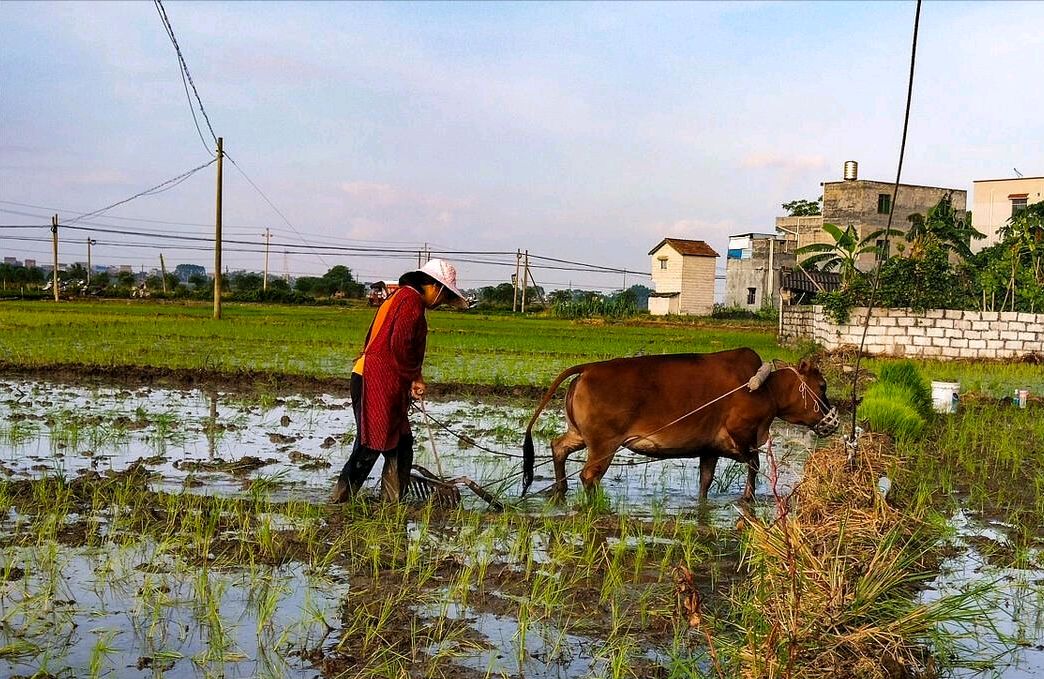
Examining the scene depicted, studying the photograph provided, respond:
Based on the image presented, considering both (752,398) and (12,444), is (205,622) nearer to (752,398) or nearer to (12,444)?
(752,398)

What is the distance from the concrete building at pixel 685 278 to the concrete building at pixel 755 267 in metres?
1.50

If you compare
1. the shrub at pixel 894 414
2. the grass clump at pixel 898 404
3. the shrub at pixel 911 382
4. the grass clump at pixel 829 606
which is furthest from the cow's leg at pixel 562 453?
the shrub at pixel 911 382

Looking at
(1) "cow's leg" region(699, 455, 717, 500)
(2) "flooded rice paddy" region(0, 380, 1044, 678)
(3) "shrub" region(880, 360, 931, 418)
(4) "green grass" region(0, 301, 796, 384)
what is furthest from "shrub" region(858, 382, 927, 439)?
(4) "green grass" region(0, 301, 796, 384)

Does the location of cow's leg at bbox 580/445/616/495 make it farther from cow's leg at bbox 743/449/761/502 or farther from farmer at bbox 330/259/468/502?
farmer at bbox 330/259/468/502

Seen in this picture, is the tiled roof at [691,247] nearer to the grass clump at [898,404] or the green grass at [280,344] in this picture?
the green grass at [280,344]

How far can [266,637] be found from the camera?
4.20m

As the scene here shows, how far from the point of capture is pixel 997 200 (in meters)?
46.0

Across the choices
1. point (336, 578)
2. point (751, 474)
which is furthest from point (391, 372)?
point (751, 474)

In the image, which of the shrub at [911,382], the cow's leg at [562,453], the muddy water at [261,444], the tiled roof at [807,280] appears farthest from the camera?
the tiled roof at [807,280]

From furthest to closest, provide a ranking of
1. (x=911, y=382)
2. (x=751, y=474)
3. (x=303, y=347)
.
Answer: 1. (x=303, y=347)
2. (x=911, y=382)
3. (x=751, y=474)

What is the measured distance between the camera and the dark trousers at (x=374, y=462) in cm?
632

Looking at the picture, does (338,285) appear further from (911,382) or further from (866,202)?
(911,382)

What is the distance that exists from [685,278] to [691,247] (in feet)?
5.20

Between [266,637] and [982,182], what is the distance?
4808cm
